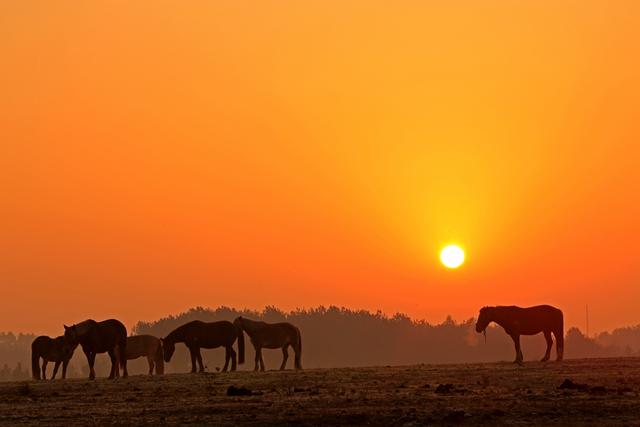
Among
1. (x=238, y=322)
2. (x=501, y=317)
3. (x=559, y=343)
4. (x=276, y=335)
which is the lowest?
(x=559, y=343)

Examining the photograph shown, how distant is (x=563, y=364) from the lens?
4469cm

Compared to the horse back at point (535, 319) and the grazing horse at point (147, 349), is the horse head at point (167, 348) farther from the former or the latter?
the horse back at point (535, 319)

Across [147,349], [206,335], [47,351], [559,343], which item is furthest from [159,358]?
[559,343]

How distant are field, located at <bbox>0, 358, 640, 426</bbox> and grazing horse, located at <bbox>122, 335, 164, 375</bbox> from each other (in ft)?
53.7

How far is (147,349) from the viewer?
56.4 m

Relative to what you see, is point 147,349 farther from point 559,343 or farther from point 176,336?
point 559,343

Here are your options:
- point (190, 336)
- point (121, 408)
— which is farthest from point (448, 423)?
point (190, 336)

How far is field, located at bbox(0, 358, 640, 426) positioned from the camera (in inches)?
993

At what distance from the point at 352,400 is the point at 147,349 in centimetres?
2925

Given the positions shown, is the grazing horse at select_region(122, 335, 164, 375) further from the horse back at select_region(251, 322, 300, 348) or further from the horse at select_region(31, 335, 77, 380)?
the horse back at select_region(251, 322, 300, 348)

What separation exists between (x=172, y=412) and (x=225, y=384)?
900 centimetres

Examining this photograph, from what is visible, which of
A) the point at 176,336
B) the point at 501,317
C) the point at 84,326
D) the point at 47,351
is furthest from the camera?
the point at 501,317

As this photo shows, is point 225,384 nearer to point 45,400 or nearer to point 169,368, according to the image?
point 45,400

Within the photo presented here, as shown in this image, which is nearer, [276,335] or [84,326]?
[84,326]
